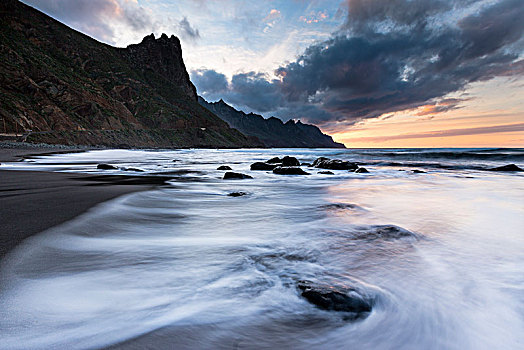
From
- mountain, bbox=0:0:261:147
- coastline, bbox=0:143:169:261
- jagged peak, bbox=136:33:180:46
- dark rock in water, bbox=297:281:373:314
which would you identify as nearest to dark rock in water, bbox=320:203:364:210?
dark rock in water, bbox=297:281:373:314

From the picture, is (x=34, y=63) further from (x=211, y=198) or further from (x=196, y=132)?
(x=211, y=198)

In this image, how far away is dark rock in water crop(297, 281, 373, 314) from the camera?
1.66 meters

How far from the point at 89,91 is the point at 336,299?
73252 mm

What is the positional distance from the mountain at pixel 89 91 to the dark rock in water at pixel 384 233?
154ft

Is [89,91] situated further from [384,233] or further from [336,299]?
[336,299]

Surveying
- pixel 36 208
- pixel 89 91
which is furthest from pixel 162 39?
pixel 36 208

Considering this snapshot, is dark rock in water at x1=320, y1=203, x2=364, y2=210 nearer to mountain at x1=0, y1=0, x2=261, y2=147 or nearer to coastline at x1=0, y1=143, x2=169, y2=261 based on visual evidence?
coastline at x1=0, y1=143, x2=169, y2=261

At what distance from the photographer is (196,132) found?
106 m

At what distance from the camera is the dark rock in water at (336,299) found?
166cm

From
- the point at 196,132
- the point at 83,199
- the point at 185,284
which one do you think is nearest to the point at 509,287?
the point at 185,284

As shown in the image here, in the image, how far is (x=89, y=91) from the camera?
60.7 m

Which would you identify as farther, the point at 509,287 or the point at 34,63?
the point at 34,63

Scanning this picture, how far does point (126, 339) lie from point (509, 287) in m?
2.66

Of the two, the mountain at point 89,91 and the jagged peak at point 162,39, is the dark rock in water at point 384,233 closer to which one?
the mountain at point 89,91
